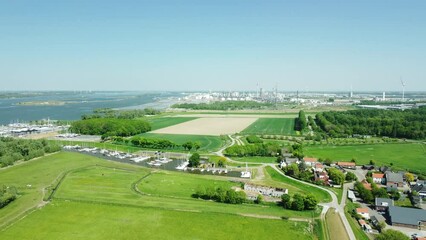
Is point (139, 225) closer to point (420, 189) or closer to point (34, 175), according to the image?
point (34, 175)

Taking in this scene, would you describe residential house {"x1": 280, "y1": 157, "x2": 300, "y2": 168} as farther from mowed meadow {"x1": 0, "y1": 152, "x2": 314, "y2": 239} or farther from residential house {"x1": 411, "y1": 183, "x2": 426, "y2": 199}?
residential house {"x1": 411, "y1": 183, "x2": 426, "y2": 199}

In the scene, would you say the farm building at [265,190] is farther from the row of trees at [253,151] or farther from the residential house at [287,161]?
the row of trees at [253,151]

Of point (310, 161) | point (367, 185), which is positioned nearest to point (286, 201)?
point (367, 185)

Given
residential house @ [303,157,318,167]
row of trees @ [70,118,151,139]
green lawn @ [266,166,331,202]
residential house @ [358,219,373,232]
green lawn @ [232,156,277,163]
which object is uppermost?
row of trees @ [70,118,151,139]

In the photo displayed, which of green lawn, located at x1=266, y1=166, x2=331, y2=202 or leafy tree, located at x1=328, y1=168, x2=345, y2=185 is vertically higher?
leafy tree, located at x1=328, y1=168, x2=345, y2=185

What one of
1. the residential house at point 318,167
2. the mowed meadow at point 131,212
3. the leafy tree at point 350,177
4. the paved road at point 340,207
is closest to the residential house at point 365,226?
the paved road at point 340,207

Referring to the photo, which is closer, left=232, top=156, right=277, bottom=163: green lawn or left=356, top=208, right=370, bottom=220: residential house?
left=356, top=208, right=370, bottom=220: residential house

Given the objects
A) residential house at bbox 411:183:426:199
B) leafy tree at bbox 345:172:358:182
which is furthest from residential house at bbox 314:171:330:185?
residential house at bbox 411:183:426:199
